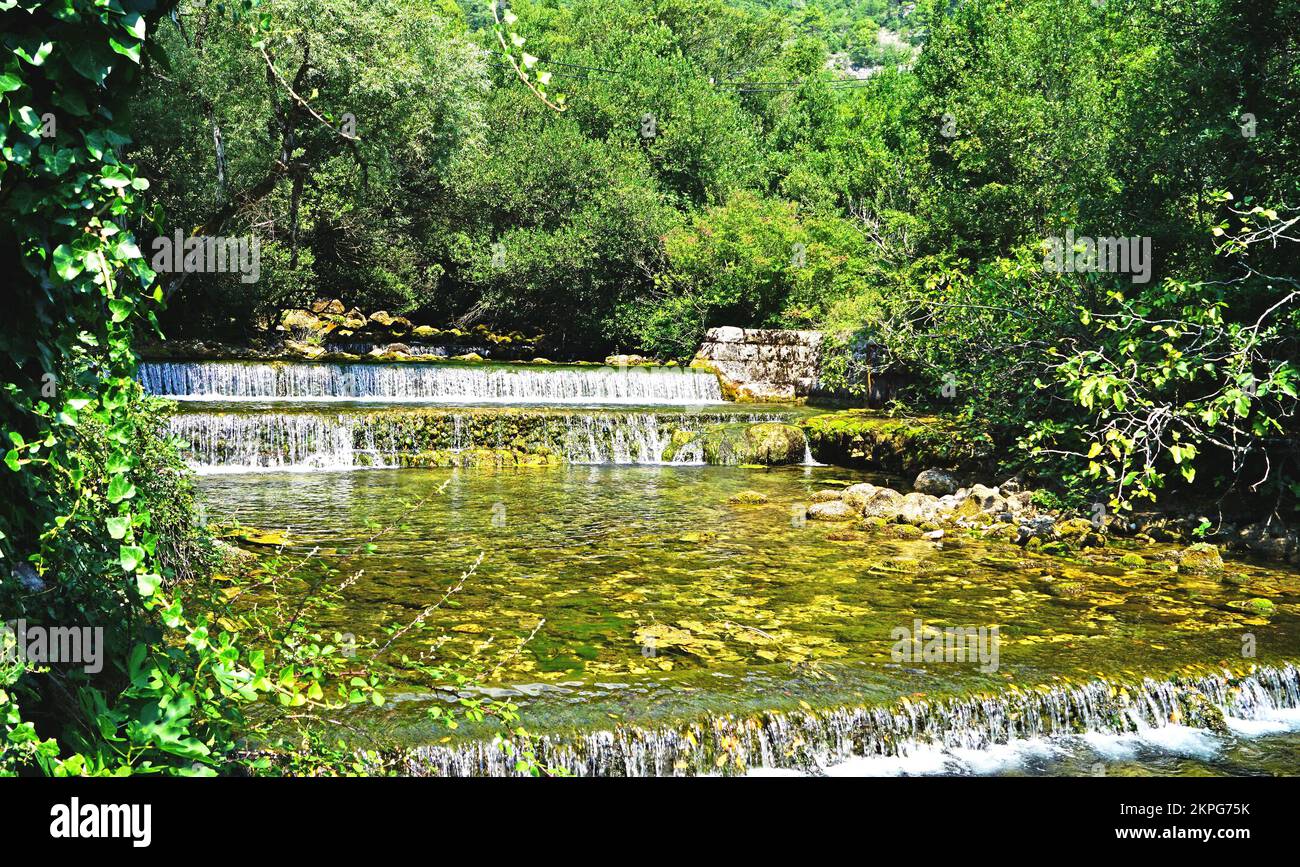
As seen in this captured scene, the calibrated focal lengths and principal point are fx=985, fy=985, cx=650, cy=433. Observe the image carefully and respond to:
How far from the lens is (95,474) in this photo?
5.18 meters

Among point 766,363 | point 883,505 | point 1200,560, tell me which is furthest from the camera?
point 766,363

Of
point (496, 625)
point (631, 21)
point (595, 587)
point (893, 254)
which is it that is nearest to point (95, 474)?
point (496, 625)

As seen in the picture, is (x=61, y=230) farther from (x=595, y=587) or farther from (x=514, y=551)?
(x=514, y=551)

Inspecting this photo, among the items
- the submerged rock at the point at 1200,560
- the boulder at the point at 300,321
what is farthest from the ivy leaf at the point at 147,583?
the boulder at the point at 300,321

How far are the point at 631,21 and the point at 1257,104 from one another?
161 ft

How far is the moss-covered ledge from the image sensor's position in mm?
15734

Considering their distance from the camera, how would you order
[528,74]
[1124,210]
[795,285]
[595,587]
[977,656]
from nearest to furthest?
1. [528,74]
2. [977,656]
3. [595,587]
4. [1124,210]
5. [795,285]

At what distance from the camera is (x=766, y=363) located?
2719cm

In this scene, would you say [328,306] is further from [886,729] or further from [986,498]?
[886,729]

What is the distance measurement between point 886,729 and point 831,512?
6830mm

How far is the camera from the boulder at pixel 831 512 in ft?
44.1

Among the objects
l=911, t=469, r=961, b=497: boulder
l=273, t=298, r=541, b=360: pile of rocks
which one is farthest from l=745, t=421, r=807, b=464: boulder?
l=273, t=298, r=541, b=360: pile of rocks

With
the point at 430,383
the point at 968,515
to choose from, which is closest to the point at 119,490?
the point at 968,515

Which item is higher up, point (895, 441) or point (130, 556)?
point (130, 556)
